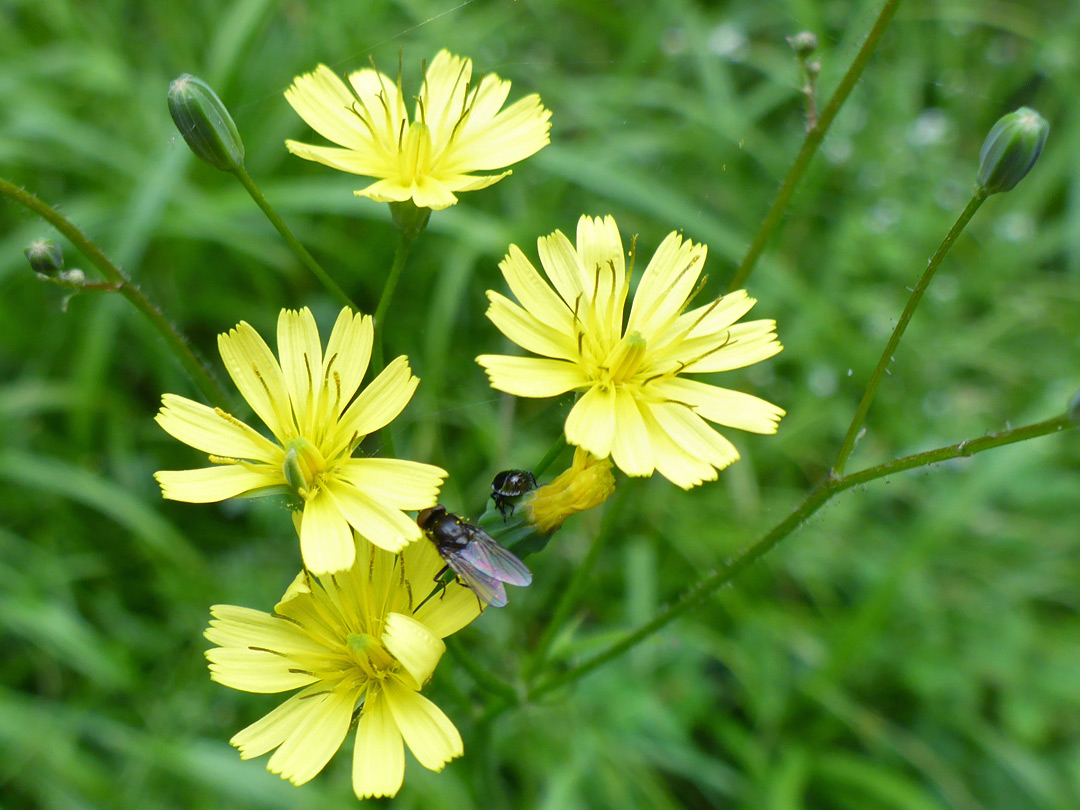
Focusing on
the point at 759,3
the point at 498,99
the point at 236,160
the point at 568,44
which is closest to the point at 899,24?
the point at 759,3

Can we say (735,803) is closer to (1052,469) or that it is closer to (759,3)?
(1052,469)

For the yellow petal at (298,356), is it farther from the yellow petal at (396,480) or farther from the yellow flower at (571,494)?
the yellow flower at (571,494)

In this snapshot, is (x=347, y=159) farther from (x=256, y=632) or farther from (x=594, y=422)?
(x=256, y=632)

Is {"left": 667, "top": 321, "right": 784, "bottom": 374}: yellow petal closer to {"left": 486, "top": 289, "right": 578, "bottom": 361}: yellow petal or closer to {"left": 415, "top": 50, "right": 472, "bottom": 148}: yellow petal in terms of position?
{"left": 486, "top": 289, "right": 578, "bottom": 361}: yellow petal

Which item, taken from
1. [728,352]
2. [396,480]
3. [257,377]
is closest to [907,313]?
[728,352]

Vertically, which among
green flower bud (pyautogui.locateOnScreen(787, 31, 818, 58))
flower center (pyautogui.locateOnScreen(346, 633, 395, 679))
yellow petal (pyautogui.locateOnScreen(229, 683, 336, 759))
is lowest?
yellow petal (pyautogui.locateOnScreen(229, 683, 336, 759))

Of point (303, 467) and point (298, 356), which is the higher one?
point (298, 356)

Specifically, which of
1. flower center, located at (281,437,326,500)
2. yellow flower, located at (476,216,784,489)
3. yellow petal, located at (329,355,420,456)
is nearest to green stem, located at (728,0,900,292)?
yellow flower, located at (476,216,784,489)
